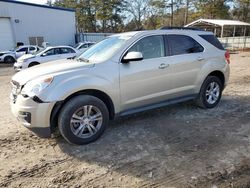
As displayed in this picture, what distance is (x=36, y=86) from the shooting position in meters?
3.75

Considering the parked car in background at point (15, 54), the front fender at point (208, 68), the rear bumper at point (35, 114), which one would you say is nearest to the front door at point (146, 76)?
the front fender at point (208, 68)

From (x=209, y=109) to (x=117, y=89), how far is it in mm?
2608

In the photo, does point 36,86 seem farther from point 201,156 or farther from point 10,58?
point 10,58

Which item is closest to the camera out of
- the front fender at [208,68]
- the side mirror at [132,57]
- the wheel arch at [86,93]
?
the wheel arch at [86,93]

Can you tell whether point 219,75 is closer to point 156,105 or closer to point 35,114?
point 156,105

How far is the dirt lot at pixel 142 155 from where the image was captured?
319 cm

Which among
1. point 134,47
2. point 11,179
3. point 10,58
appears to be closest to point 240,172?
point 134,47

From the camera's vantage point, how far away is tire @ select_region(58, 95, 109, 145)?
12.8 ft

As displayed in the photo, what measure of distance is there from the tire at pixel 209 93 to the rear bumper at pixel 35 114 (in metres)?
3.41

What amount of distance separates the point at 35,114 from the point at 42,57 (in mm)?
10648

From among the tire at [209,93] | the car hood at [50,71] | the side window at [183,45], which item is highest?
the side window at [183,45]

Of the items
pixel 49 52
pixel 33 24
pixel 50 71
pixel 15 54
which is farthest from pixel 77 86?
pixel 33 24

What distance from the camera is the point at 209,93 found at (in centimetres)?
584

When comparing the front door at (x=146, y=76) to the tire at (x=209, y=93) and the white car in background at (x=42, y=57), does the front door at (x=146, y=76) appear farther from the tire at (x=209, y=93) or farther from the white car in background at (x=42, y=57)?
the white car in background at (x=42, y=57)
